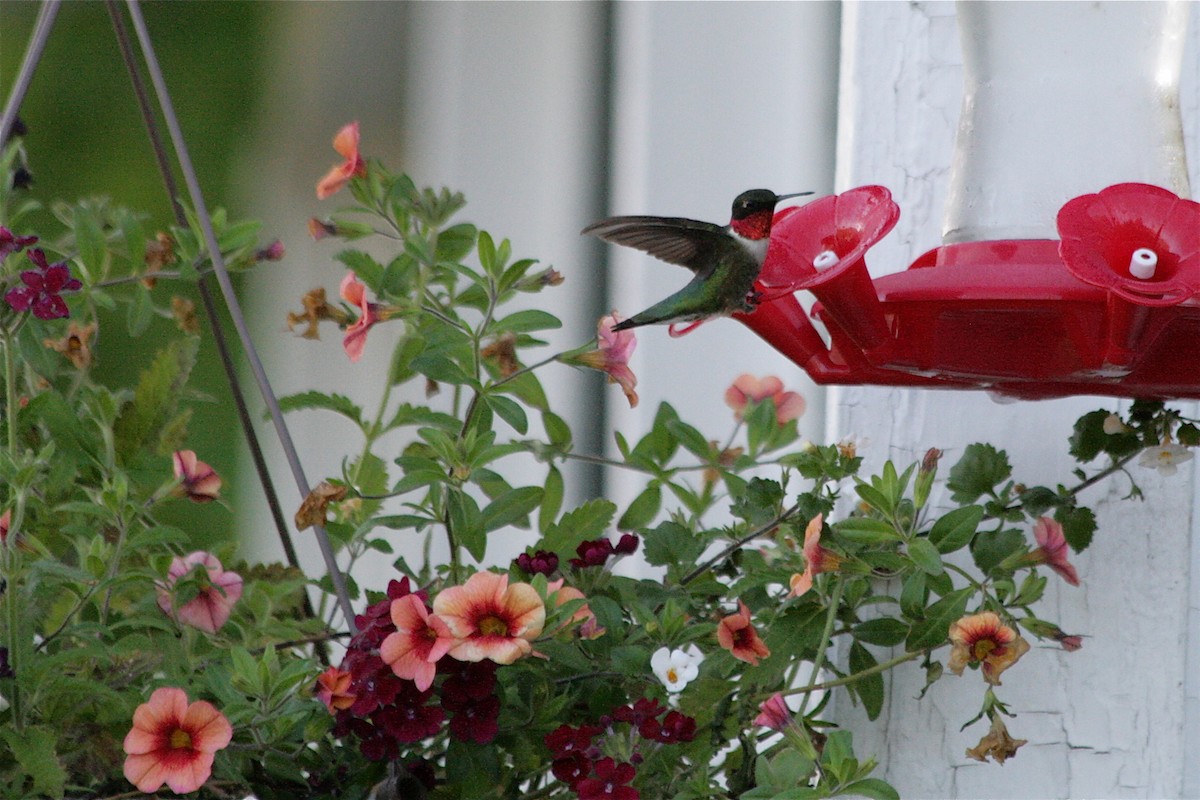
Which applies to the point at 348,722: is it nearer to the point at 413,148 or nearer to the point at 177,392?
the point at 177,392

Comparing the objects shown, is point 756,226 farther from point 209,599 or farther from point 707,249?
point 209,599

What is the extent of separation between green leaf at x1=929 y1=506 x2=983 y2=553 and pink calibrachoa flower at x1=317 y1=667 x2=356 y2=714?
33cm

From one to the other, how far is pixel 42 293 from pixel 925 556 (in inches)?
20.9

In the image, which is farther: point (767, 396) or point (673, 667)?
point (767, 396)

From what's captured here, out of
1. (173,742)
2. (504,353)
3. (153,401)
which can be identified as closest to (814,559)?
(504,353)

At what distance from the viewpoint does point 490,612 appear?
0.62 meters

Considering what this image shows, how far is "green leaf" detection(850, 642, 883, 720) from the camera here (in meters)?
0.74

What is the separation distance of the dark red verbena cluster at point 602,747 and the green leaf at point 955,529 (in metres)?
0.18

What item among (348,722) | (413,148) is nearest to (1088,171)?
(348,722)

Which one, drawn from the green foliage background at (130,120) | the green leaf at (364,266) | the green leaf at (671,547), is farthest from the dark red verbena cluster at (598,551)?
the green foliage background at (130,120)

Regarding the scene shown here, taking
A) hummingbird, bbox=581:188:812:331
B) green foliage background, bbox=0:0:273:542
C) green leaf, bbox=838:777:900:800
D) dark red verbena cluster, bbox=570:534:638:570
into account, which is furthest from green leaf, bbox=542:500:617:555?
green foliage background, bbox=0:0:273:542

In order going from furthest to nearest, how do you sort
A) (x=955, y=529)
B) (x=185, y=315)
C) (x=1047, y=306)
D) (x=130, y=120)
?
(x=130, y=120)
(x=185, y=315)
(x=955, y=529)
(x=1047, y=306)

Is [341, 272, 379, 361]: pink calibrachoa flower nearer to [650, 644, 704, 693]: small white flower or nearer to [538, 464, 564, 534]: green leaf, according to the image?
[538, 464, 564, 534]: green leaf

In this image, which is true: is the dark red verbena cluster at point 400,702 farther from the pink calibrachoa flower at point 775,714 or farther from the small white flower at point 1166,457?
the small white flower at point 1166,457
